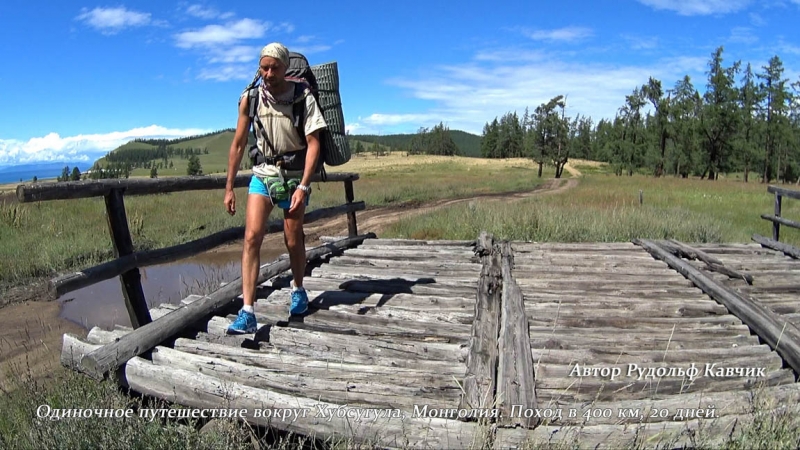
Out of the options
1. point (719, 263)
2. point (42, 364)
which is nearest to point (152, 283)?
point (42, 364)

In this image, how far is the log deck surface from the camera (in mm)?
2502

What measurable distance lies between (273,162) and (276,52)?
83 centimetres

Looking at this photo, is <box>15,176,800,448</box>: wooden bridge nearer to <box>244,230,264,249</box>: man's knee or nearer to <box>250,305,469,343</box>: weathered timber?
<box>250,305,469,343</box>: weathered timber

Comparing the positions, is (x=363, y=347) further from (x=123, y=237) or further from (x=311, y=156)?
(x=123, y=237)

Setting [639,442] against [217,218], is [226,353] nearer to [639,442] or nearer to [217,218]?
[639,442]

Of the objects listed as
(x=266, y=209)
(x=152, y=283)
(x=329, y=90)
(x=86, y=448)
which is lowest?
(x=152, y=283)

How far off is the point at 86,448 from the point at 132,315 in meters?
1.87

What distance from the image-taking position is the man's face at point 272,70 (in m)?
3.60

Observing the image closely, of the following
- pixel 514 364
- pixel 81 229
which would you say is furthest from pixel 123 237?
pixel 81 229

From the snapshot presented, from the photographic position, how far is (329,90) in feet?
15.0

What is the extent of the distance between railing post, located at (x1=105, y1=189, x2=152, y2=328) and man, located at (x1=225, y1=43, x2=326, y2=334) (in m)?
0.88

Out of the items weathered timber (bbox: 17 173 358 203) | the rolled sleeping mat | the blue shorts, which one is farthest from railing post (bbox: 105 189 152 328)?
the rolled sleeping mat

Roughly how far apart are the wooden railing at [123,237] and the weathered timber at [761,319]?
3.93m

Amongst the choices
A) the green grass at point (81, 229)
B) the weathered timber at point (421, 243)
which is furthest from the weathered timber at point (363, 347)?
the green grass at point (81, 229)
